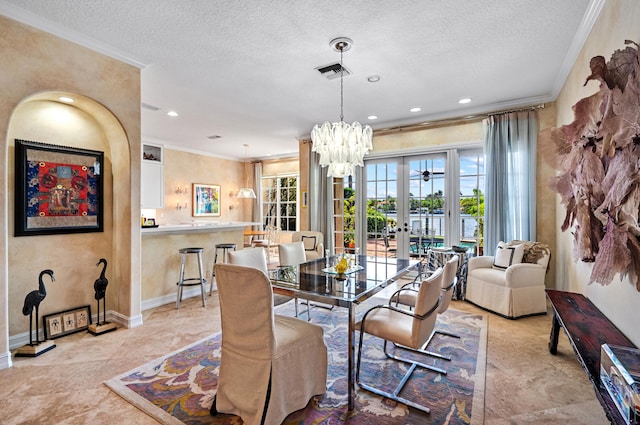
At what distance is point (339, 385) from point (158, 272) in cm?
299

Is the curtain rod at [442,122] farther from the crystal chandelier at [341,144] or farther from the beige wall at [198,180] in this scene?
the beige wall at [198,180]

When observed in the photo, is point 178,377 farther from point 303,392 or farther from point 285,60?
point 285,60

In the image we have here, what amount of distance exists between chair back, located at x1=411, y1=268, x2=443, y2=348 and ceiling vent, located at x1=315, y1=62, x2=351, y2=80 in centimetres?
236

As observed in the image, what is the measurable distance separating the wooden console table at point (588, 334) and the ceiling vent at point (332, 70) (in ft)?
9.61

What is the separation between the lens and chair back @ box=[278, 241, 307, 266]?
3482 millimetres

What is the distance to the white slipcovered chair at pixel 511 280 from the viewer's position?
11.5ft

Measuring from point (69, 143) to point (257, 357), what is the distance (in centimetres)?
Result: 294

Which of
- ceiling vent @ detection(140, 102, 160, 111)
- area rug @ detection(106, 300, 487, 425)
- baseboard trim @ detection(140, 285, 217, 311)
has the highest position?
ceiling vent @ detection(140, 102, 160, 111)

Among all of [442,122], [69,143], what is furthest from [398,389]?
[442,122]

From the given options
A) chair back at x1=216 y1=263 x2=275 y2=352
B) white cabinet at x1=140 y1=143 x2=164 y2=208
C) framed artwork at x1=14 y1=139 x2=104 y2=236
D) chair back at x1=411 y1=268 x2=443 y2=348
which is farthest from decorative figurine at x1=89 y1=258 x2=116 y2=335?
white cabinet at x1=140 y1=143 x2=164 y2=208

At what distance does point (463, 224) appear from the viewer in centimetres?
491

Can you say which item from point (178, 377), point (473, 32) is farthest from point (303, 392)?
point (473, 32)

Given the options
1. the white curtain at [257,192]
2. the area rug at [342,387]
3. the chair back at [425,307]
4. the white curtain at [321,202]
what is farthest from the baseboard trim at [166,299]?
the white curtain at [257,192]

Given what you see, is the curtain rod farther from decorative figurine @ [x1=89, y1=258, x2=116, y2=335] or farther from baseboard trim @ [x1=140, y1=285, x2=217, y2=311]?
decorative figurine @ [x1=89, y1=258, x2=116, y2=335]
